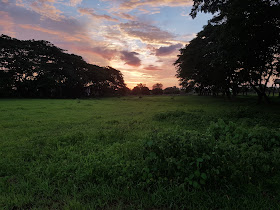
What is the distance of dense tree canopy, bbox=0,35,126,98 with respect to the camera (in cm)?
3844

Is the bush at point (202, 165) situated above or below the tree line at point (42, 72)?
below

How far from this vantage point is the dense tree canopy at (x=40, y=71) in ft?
126

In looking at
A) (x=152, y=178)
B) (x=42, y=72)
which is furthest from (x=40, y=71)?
(x=152, y=178)

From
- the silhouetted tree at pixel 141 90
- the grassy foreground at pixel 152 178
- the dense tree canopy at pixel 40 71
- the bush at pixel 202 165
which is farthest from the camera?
the silhouetted tree at pixel 141 90

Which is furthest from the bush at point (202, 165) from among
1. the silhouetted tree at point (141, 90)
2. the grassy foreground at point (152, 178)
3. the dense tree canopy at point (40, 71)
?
the silhouetted tree at point (141, 90)

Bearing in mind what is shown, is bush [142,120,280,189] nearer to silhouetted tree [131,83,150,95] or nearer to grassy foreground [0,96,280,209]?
grassy foreground [0,96,280,209]

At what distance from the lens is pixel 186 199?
118 inches

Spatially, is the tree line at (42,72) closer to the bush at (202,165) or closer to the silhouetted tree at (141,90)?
the silhouetted tree at (141,90)

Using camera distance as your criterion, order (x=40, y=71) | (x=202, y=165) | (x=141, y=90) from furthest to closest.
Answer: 1. (x=141, y=90)
2. (x=40, y=71)
3. (x=202, y=165)

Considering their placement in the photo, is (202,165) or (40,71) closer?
(202,165)

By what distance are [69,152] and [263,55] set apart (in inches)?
679

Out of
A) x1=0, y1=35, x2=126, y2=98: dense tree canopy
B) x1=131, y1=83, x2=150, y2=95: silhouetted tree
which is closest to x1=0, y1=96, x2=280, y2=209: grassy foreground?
x1=0, y1=35, x2=126, y2=98: dense tree canopy

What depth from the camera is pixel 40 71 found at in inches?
1647

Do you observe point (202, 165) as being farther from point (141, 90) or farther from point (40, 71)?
point (141, 90)
